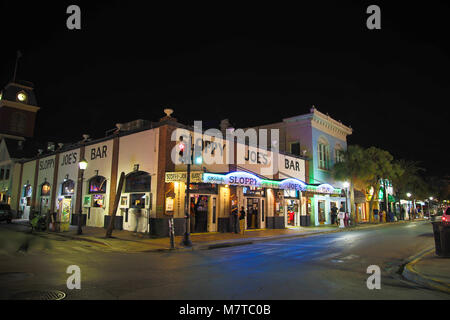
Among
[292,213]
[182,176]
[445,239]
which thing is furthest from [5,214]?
[445,239]

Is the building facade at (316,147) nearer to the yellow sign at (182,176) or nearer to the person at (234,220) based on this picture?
the person at (234,220)

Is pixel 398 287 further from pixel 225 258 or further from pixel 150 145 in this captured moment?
pixel 150 145

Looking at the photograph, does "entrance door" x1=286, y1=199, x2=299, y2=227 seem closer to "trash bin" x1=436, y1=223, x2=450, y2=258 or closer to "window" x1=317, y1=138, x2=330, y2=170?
"window" x1=317, y1=138, x2=330, y2=170

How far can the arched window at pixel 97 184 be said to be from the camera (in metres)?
23.7

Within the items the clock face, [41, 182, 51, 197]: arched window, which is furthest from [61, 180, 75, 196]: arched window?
the clock face

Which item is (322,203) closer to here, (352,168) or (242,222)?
(352,168)

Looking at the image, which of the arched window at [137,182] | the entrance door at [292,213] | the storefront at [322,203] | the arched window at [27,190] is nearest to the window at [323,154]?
the storefront at [322,203]

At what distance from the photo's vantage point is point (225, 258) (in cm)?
1131

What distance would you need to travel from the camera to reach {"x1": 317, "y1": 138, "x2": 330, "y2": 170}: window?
110ft

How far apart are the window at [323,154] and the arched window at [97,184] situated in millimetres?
21565

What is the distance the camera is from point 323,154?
112 feet

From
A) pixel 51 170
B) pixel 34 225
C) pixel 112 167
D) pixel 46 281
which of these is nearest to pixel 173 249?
pixel 46 281

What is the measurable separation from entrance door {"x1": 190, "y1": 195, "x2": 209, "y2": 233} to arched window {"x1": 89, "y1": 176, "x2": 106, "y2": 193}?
25.5 feet

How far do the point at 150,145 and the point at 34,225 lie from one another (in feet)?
33.3
